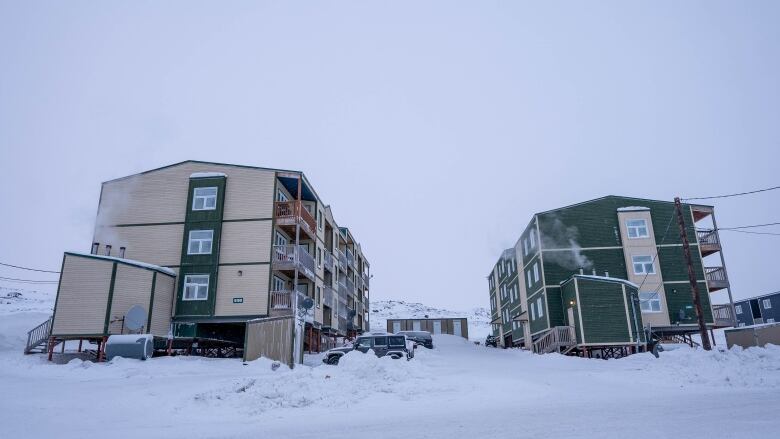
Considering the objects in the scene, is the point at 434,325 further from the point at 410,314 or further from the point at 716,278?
the point at 410,314

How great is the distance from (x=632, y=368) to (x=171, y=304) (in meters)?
24.1

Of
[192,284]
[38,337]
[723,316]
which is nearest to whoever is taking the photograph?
[38,337]

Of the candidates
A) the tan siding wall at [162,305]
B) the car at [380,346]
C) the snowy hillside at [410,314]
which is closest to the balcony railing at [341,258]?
the tan siding wall at [162,305]

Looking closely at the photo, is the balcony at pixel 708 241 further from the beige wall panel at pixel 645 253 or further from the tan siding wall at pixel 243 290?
the tan siding wall at pixel 243 290

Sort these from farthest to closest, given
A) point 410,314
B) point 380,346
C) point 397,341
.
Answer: point 410,314 → point 397,341 → point 380,346

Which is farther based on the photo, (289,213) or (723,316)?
(723,316)

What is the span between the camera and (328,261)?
39000 millimetres

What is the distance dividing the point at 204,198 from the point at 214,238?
9.48 ft

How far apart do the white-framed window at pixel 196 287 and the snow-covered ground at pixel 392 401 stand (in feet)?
31.7


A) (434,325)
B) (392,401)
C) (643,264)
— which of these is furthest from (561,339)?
(434,325)

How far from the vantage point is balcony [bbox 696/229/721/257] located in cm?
3497

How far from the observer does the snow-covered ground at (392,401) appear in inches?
348

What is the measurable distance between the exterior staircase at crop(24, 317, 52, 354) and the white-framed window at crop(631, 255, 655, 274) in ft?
122

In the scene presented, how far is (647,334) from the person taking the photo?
32031 mm
